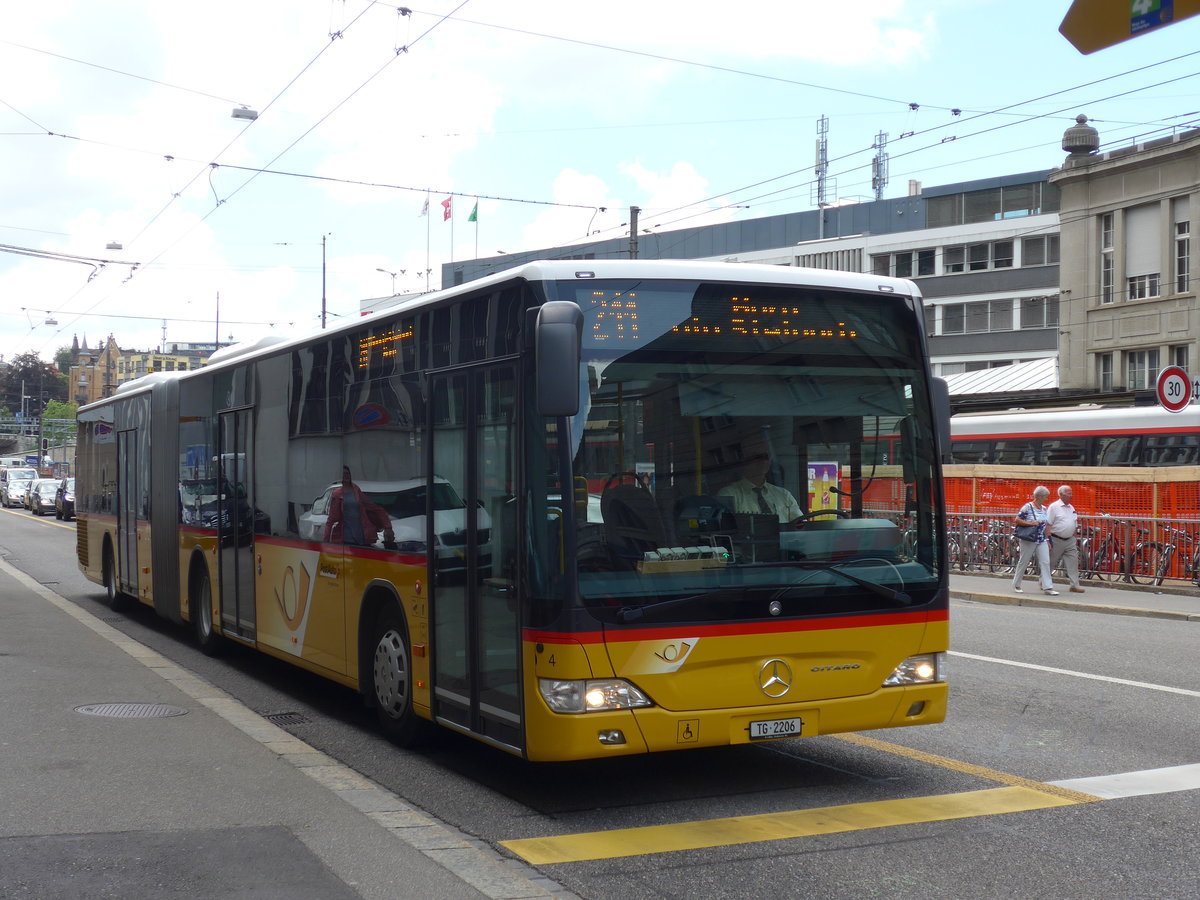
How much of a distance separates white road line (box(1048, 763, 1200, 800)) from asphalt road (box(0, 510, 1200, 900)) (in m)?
0.02

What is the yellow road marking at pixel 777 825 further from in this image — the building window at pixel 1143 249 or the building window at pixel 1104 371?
the building window at pixel 1104 371

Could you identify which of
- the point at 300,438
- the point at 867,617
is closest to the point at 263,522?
the point at 300,438

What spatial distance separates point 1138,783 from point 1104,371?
3460cm

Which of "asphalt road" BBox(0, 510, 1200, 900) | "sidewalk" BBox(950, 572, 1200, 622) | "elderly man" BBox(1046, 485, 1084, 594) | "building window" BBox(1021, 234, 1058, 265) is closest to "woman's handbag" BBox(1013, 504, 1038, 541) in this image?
"elderly man" BBox(1046, 485, 1084, 594)

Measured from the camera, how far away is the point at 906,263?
2571 inches

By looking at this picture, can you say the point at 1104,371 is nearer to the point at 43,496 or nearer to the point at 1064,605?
the point at 1064,605

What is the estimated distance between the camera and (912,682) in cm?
712

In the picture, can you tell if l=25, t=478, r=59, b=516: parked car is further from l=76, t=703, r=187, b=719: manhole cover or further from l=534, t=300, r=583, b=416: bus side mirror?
l=534, t=300, r=583, b=416: bus side mirror

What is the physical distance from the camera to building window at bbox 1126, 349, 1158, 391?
38.1m

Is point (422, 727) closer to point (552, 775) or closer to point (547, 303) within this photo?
point (552, 775)

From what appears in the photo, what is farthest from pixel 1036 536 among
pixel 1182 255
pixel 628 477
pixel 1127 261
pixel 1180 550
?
pixel 1127 261

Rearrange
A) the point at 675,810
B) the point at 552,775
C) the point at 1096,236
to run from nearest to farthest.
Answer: the point at 675,810, the point at 552,775, the point at 1096,236

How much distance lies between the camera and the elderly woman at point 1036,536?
20000 mm

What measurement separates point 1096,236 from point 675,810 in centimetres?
3696
